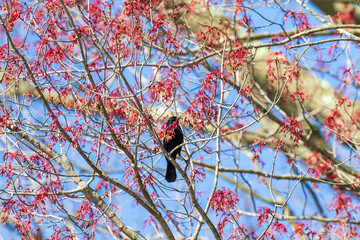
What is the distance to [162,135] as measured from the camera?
16.3ft

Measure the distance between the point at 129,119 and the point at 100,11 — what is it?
3.34 feet

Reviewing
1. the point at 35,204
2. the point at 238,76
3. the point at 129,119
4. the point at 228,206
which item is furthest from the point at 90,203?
the point at 238,76

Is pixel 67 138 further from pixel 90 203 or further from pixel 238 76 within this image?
pixel 238 76

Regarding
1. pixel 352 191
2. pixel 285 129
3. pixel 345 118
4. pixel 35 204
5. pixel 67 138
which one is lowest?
pixel 35 204

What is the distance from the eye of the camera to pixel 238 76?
7152 mm

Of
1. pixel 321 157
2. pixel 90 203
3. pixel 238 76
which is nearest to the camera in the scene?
pixel 90 203

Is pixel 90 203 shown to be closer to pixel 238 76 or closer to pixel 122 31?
pixel 122 31

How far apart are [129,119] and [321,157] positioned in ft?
12.7

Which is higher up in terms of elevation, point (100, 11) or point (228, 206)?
point (100, 11)

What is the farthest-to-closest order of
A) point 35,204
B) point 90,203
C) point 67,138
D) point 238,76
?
point 238,76, point 90,203, point 35,204, point 67,138

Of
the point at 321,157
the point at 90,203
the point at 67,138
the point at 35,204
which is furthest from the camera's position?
the point at 321,157

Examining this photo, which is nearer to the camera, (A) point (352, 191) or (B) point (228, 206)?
(B) point (228, 206)

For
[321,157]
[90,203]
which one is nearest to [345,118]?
[321,157]

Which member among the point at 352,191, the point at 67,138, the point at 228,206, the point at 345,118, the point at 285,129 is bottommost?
the point at 67,138
